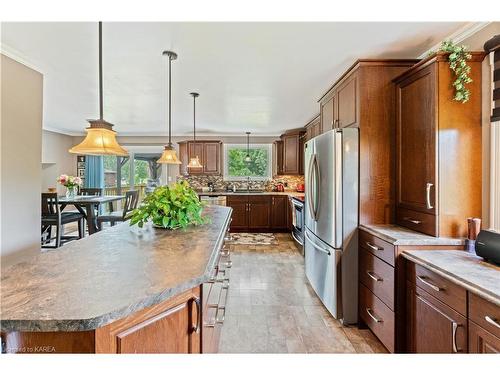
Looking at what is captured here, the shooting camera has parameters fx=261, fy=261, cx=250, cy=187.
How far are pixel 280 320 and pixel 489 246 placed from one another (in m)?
1.66

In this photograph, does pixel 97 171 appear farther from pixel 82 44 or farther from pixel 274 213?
pixel 82 44

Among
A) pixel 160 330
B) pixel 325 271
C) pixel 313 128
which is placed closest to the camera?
pixel 160 330

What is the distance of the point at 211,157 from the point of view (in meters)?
6.22

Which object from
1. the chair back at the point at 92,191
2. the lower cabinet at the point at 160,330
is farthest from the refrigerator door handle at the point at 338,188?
the chair back at the point at 92,191

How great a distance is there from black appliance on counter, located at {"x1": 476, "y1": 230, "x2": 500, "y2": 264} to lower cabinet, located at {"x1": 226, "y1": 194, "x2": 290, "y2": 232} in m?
4.41

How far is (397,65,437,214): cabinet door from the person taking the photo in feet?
6.02

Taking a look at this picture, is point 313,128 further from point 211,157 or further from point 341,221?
point 341,221

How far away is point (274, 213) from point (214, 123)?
7.67 feet

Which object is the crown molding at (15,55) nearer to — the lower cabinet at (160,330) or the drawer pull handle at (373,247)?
the lower cabinet at (160,330)

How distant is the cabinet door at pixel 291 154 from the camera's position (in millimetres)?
5848

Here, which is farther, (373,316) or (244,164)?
(244,164)

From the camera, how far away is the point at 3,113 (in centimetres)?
207

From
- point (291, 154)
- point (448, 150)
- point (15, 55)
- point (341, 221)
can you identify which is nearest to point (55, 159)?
point (15, 55)
